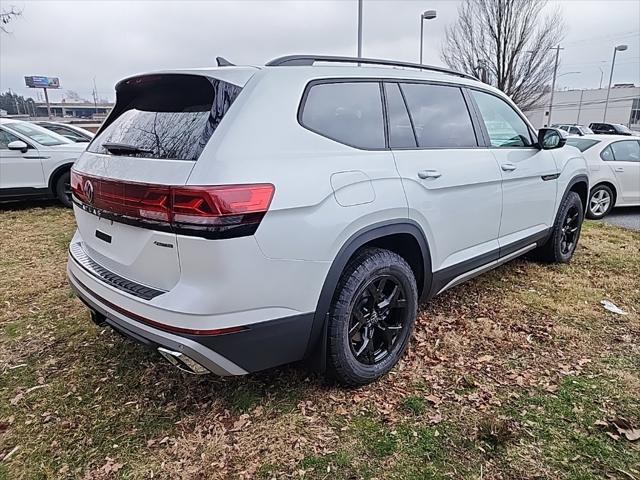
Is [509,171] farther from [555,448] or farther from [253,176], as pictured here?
[253,176]

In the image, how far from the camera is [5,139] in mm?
7473

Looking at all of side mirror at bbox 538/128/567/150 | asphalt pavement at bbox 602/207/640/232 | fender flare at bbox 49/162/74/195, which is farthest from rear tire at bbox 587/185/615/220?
fender flare at bbox 49/162/74/195

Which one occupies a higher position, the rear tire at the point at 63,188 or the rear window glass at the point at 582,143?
the rear window glass at the point at 582,143

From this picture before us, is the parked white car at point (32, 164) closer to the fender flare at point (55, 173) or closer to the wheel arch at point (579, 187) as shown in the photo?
the fender flare at point (55, 173)

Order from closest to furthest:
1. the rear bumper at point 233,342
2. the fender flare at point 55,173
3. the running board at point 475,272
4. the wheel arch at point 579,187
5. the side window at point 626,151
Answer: the rear bumper at point 233,342 < the running board at point 475,272 < the wheel arch at point 579,187 < the fender flare at point 55,173 < the side window at point 626,151

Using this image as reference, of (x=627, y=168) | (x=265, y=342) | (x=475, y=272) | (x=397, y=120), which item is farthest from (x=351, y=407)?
(x=627, y=168)

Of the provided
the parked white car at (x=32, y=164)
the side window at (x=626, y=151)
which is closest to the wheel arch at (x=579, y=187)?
the side window at (x=626, y=151)

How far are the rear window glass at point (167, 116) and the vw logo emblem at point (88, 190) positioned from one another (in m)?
0.20

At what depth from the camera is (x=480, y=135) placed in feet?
11.5

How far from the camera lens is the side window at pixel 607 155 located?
8.12 m

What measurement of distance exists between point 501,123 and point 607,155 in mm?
5569

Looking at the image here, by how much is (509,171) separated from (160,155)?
8.69 feet

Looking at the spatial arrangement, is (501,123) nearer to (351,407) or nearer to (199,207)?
(351,407)

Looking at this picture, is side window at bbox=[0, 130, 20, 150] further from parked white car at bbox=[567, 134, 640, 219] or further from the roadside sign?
the roadside sign
